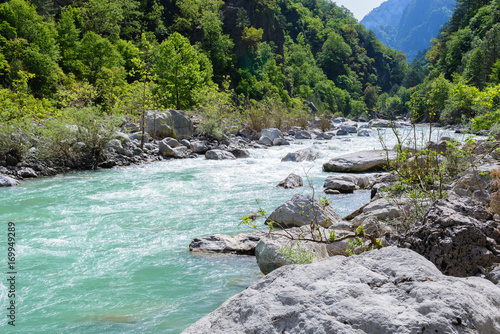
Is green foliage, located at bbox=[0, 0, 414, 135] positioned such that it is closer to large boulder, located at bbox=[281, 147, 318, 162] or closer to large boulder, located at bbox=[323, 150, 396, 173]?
large boulder, located at bbox=[281, 147, 318, 162]

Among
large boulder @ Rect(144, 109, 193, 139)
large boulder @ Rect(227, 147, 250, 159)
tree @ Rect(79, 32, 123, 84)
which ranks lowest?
large boulder @ Rect(227, 147, 250, 159)

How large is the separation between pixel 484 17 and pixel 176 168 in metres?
63.6

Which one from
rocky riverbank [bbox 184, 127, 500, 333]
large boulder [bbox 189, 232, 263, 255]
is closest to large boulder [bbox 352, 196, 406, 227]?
large boulder [bbox 189, 232, 263, 255]

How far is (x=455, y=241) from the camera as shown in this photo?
2.90m

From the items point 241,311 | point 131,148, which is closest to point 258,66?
point 131,148

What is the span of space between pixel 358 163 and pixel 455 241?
1032 centimetres

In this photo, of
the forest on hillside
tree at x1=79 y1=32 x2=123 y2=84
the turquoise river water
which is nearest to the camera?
the turquoise river water

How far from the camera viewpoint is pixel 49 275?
501 centimetres

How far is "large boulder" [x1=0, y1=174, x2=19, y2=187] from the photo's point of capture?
34.7 ft

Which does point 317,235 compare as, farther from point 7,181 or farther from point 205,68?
point 205,68

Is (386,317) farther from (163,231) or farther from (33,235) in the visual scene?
(33,235)

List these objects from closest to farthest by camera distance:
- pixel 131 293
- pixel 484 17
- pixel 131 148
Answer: pixel 131 293 < pixel 131 148 < pixel 484 17

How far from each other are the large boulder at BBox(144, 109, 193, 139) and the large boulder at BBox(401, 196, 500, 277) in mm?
17237

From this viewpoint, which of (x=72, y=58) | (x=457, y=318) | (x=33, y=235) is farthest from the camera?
(x=72, y=58)
